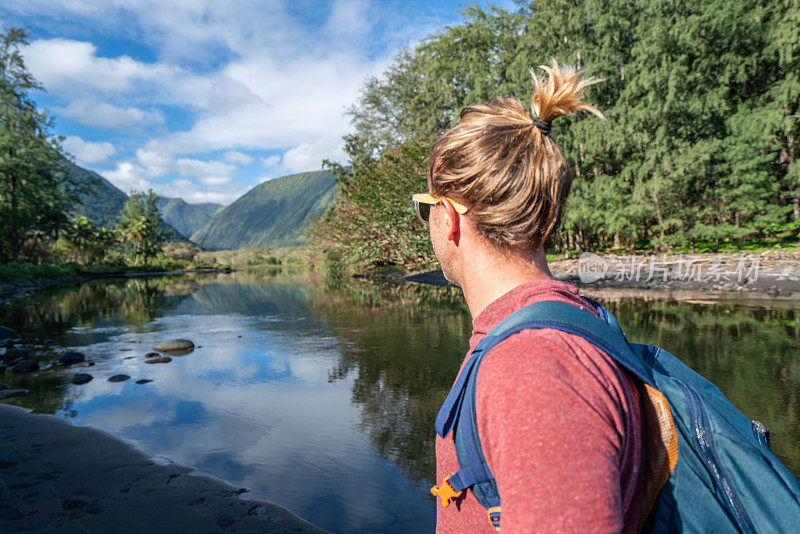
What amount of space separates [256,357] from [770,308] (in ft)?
36.6

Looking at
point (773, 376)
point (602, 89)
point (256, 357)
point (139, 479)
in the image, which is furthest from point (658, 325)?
point (602, 89)

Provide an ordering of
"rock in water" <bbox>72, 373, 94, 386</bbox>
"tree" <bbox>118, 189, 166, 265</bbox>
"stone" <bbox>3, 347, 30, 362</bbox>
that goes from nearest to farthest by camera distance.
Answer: "rock in water" <bbox>72, 373, 94, 386</bbox> → "stone" <bbox>3, 347, 30, 362</bbox> → "tree" <bbox>118, 189, 166, 265</bbox>

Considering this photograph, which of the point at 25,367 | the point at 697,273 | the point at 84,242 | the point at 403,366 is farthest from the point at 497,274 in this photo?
the point at 84,242

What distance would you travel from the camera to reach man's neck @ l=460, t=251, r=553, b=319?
3.81 feet

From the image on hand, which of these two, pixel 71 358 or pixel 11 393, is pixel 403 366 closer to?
pixel 11 393

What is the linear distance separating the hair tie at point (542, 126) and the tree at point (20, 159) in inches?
1469

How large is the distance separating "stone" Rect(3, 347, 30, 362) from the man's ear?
947 centimetres

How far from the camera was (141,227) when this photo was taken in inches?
2488

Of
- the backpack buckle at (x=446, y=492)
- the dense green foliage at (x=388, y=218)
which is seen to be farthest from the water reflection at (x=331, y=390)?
the dense green foliage at (x=388, y=218)

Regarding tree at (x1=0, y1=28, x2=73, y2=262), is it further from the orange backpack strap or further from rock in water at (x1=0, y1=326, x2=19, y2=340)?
the orange backpack strap

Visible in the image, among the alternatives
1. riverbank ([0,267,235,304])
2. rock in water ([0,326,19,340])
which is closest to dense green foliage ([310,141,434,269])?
rock in water ([0,326,19,340])

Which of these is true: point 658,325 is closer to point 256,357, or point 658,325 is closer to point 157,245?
point 256,357

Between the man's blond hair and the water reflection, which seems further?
the water reflection

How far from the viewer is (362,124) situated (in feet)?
113
